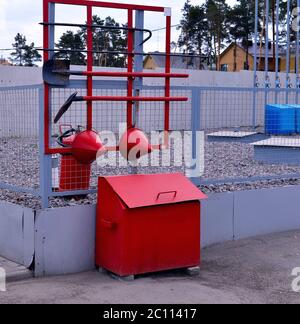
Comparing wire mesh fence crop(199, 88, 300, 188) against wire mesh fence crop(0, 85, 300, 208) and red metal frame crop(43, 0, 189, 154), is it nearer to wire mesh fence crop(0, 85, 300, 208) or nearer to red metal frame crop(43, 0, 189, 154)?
wire mesh fence crop(0, 85, 300, 208)

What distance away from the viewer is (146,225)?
19.8ft

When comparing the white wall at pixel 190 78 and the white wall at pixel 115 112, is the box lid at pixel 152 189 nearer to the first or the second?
the white wall at pixel 115 112

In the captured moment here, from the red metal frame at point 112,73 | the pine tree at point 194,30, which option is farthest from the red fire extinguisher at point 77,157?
the pine tree at point 194,30

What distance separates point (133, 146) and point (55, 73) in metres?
1.14

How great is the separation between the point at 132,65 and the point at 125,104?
454mm

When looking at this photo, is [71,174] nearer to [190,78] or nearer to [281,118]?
[281,118]

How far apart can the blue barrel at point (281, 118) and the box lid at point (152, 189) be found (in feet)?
19.6

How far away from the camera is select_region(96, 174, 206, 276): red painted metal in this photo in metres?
5.96

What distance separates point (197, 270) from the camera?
6461 mm

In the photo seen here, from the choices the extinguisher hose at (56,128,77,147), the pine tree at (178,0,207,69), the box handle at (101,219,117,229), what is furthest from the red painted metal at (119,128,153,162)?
the pine tree at (178,0,207,69)

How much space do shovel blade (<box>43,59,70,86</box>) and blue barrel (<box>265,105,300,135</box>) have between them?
6.62 metres
